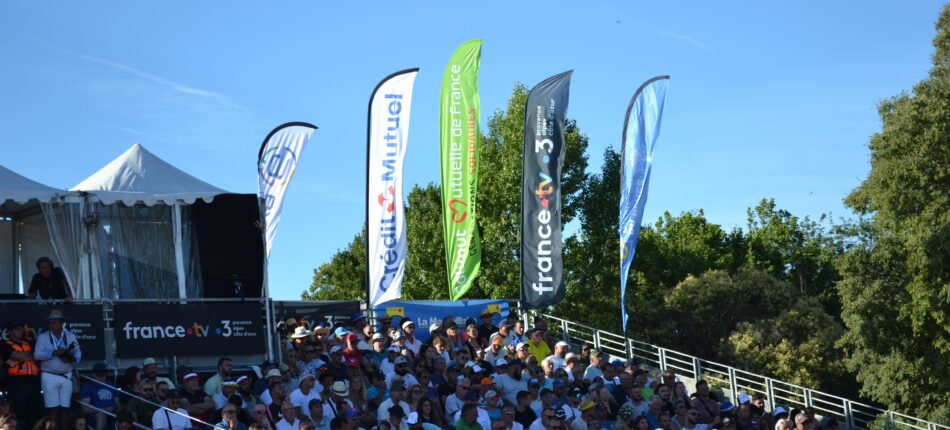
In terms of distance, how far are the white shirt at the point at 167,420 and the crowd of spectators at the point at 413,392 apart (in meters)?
0.01

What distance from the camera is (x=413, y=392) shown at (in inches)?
577

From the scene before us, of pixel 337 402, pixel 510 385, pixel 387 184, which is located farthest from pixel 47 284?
pixel 510 385

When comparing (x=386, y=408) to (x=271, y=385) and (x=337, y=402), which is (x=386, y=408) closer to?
(x=337, y=402)

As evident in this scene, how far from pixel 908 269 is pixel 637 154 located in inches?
387

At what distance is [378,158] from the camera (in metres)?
→ 19.6

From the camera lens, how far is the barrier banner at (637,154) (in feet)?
68.4

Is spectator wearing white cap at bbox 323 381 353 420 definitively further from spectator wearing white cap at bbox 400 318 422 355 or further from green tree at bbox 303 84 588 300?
green tree at bbox 303 84 588 300

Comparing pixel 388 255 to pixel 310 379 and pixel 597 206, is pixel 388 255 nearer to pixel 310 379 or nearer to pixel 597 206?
pixel 310 379

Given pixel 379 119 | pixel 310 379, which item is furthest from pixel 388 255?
pixel 310 379

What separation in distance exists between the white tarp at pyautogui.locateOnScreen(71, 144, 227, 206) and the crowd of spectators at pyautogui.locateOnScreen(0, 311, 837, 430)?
7.89ft

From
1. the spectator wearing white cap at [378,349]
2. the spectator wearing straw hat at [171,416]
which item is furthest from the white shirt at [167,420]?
the spectator wearing white cap at [378,349]

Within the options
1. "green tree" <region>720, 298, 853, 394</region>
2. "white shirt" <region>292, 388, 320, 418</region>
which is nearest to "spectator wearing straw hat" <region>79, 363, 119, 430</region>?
"white shirt" <region>292, 388, 320, 418</region>

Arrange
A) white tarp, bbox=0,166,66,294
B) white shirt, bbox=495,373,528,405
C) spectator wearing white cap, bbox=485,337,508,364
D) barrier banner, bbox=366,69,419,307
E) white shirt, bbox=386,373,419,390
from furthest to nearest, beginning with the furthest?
barrier banner, bbox=366,69,419,307 → spectator wearing white cap, bbox=485,337,508,364 → white tarp, bbox=0,166,66,294 → white shirt, bbox=495,373,528,405 → white shirt, bbox=386,373,419,390

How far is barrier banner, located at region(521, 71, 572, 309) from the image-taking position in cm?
2061
